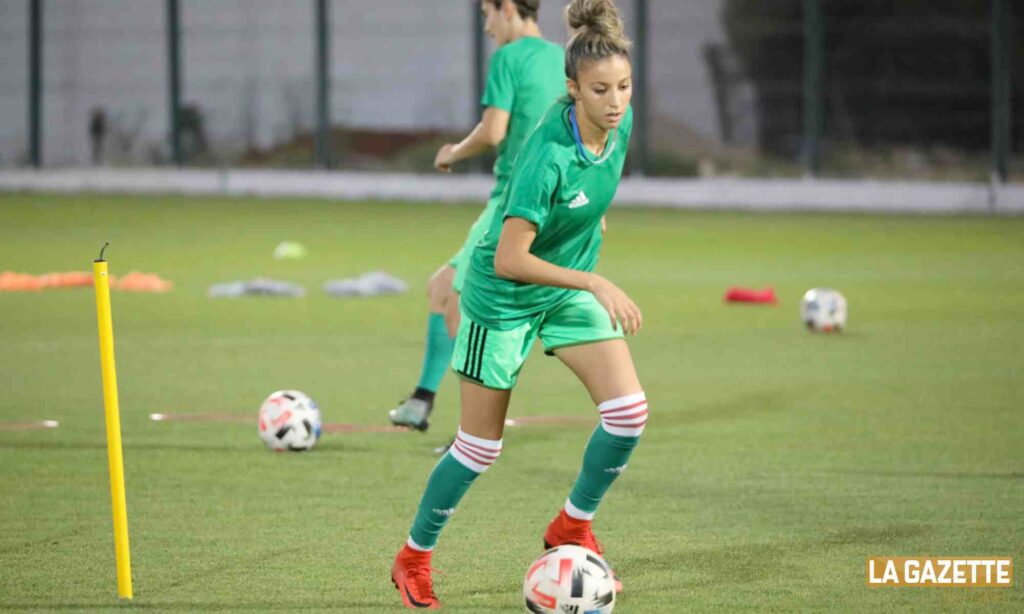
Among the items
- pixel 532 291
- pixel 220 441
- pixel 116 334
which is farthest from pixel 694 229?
pixel 532 291

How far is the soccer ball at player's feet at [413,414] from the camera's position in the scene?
30.8 ft

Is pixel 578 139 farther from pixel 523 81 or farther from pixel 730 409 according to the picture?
pixel 730 409

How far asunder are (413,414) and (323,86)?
1139 inches

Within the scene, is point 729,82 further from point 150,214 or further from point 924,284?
point 924,284

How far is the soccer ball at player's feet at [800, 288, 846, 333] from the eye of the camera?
14.5 metres

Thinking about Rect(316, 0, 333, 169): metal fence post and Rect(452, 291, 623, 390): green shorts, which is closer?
Rect(452, 291, 623, 390): green shorts

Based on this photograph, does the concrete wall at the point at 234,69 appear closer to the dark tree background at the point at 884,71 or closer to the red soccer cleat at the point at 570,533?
the dark tree background at the point at 884,71

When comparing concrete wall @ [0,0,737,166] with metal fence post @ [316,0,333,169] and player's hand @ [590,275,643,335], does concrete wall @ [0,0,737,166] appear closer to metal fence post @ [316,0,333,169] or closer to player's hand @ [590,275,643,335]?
metal fence post @ [316,0,333,169]

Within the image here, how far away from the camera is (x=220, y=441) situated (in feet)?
30.2

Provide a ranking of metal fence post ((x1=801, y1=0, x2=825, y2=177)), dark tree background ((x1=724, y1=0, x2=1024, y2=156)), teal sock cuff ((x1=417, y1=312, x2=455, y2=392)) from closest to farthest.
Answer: teal sock cuff ((x1=417, y1=312, x2=455, y2=392))
dark tree background ((x1=724, y1=0, x2=1024, y2=156))
metal fence post ((x1=801, y1=0, x2=825, y2=177))

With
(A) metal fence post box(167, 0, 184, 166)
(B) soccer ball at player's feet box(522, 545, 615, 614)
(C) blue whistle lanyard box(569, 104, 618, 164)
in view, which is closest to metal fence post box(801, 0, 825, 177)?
(A) metal fence post box(167, 0, 184, 166)

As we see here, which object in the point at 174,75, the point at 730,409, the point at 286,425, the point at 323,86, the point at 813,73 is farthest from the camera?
the point at 174,75

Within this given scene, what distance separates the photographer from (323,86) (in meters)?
37.5

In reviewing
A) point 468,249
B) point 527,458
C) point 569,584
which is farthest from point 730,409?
point 569,584
